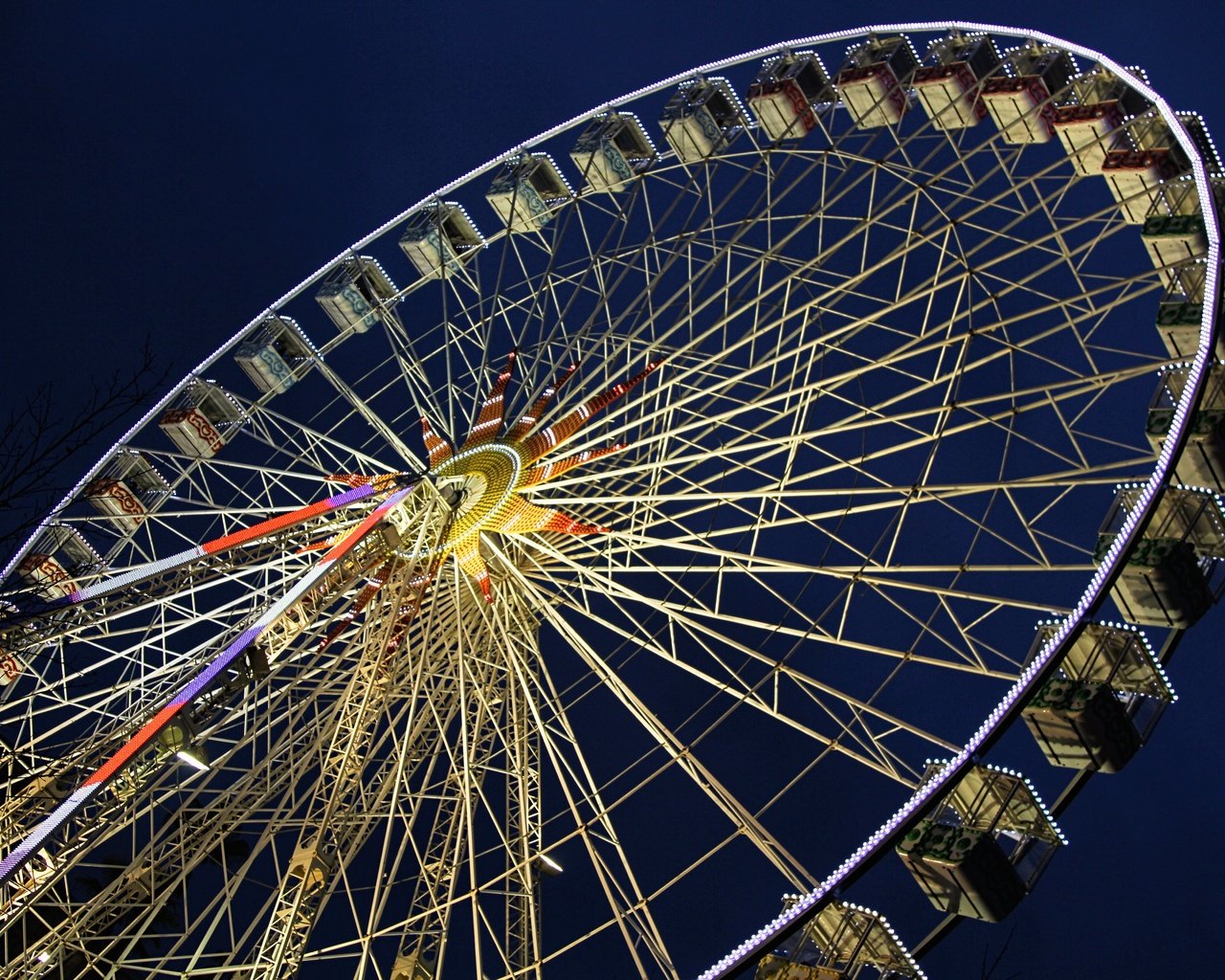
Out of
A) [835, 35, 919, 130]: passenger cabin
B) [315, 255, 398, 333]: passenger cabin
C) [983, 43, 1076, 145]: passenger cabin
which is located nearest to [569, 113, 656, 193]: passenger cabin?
[835, 35, 919, 130]: passenger cabin

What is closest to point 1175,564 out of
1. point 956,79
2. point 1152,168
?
point 1152,168

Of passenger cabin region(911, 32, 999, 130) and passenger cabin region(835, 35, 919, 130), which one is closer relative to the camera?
passenger cabin region(911, 32, 999, 130)

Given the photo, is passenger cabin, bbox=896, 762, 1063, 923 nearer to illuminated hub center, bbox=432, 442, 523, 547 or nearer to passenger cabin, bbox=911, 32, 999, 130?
illuminated hub center, bbox=432, 442, 523, 547

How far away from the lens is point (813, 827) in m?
58.6

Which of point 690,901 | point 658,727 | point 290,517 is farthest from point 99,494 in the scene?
point 690,901

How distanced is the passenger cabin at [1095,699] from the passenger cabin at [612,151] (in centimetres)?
1388

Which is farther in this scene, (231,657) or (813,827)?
(813,827)

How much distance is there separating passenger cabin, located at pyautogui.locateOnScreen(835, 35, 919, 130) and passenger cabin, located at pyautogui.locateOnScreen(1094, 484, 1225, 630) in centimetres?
957

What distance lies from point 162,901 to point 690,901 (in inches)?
1304

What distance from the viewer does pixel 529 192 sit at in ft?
96.1

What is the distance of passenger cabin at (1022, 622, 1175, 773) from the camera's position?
17.7 m

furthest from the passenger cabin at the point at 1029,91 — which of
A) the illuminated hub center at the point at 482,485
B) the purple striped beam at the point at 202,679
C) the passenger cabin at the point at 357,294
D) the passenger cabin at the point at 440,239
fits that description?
the passenger cabin at the point at 357,294

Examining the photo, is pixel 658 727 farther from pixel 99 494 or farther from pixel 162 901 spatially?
pixel 99 494

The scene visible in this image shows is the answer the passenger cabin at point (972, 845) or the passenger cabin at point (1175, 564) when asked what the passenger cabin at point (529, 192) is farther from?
the passenger cabin at point (972, 845)
